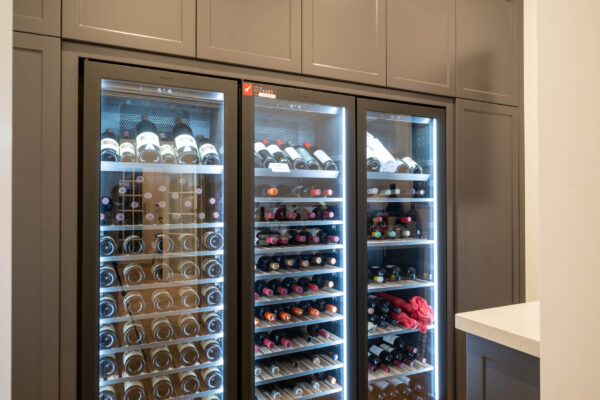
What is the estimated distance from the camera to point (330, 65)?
234 centimetres

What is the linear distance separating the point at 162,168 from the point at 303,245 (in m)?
0.94

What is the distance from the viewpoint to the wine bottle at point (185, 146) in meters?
2.10

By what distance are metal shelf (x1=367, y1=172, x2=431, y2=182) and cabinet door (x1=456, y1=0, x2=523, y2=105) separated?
2.16ft

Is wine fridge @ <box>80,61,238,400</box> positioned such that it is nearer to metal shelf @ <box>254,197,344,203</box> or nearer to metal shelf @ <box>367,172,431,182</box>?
metal shelf @ <box>254,197,344,203</box>

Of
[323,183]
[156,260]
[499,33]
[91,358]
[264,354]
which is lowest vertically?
[264,354]

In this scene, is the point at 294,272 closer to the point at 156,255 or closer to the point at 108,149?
the point at 156,255

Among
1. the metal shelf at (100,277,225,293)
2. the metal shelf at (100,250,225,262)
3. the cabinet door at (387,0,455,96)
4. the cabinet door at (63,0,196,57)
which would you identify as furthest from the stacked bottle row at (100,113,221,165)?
the cabinet door at (387,0,455,96)

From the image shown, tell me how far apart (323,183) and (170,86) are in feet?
3.63

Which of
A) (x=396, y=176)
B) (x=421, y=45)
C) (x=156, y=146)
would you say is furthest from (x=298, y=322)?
(x=421, y=45)

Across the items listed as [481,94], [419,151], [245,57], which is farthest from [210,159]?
[481,94]

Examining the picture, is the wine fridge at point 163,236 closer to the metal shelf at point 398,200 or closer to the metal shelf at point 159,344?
the metal shelf at point 159,344

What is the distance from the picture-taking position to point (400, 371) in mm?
2611
